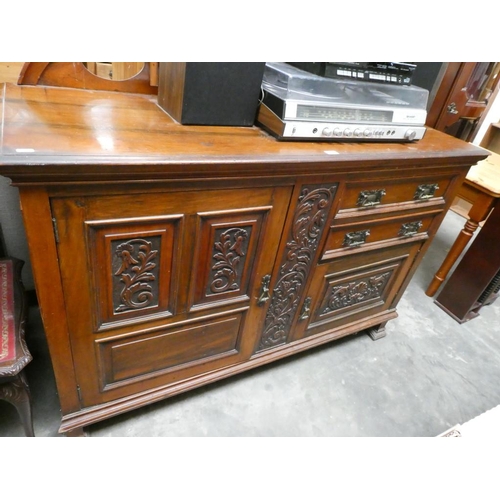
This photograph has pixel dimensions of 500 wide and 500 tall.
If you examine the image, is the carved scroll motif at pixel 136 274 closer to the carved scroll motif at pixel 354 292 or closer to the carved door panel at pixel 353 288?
the carved door panel at pixel 353 288

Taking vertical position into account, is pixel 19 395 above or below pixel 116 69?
below

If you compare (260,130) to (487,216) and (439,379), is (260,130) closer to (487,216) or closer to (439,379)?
(439,379)

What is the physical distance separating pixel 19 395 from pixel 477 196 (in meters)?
1.95

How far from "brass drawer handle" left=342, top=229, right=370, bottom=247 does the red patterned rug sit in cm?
94

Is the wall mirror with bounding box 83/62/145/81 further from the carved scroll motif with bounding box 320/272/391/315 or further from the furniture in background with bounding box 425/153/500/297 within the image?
the furniture in background with bounding box 425/153/500/297

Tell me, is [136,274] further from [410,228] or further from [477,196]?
[477,196]

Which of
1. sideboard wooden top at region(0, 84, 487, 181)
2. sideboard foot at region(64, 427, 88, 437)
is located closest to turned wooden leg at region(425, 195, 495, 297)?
sideboard wooden top at region(0, 84, 487, 181)

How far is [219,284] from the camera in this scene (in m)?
0.94

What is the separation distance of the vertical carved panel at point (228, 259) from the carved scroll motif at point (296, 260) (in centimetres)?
14

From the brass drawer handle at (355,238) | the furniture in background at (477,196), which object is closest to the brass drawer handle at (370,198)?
the brass drawer handle at (355,238)

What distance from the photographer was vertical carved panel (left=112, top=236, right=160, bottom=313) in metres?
0.76

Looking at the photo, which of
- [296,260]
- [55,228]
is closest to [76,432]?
[55,228]

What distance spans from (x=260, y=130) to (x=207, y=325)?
0.57 m

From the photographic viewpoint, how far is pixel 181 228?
784mm
